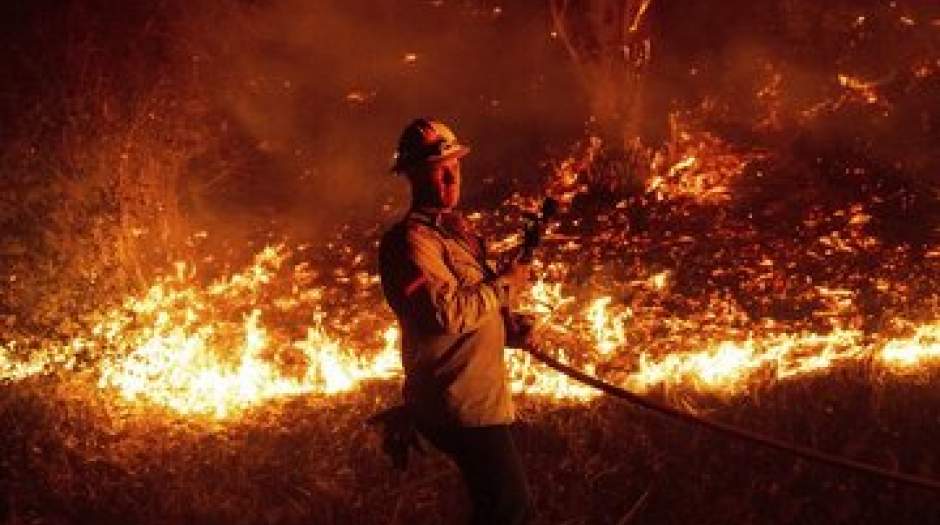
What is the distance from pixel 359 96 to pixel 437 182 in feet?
29.6

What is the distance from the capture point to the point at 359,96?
42.3ft

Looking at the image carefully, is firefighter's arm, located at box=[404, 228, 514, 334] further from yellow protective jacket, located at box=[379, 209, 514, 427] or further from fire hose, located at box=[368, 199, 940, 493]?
fire hose, located at box=[368, 199, 940, 493]

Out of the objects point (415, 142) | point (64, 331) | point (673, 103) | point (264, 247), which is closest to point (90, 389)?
point (64, 331)

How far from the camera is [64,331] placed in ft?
25.9

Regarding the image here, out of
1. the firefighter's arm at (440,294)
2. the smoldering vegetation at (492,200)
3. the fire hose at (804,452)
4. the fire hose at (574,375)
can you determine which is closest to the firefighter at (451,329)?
the firefighter's arm at (440,294)

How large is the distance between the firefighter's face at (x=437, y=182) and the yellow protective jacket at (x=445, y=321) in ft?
0.17

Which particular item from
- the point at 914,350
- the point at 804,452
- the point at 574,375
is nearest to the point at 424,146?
the point at 574,375

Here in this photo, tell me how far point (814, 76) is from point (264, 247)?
18.7 ft

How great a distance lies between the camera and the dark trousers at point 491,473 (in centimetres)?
394

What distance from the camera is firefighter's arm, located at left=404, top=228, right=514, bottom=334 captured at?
3.86m

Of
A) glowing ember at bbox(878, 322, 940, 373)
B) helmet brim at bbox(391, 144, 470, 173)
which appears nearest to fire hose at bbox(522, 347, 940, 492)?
helmet brim at bbox(391, 144, 470, 173)

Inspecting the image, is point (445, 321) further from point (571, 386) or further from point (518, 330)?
point (571, 386)

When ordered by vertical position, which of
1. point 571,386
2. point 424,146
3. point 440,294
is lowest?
point 571,386

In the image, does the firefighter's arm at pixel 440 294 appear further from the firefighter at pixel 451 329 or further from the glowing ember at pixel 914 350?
the glowing ember at pixel 914 350
